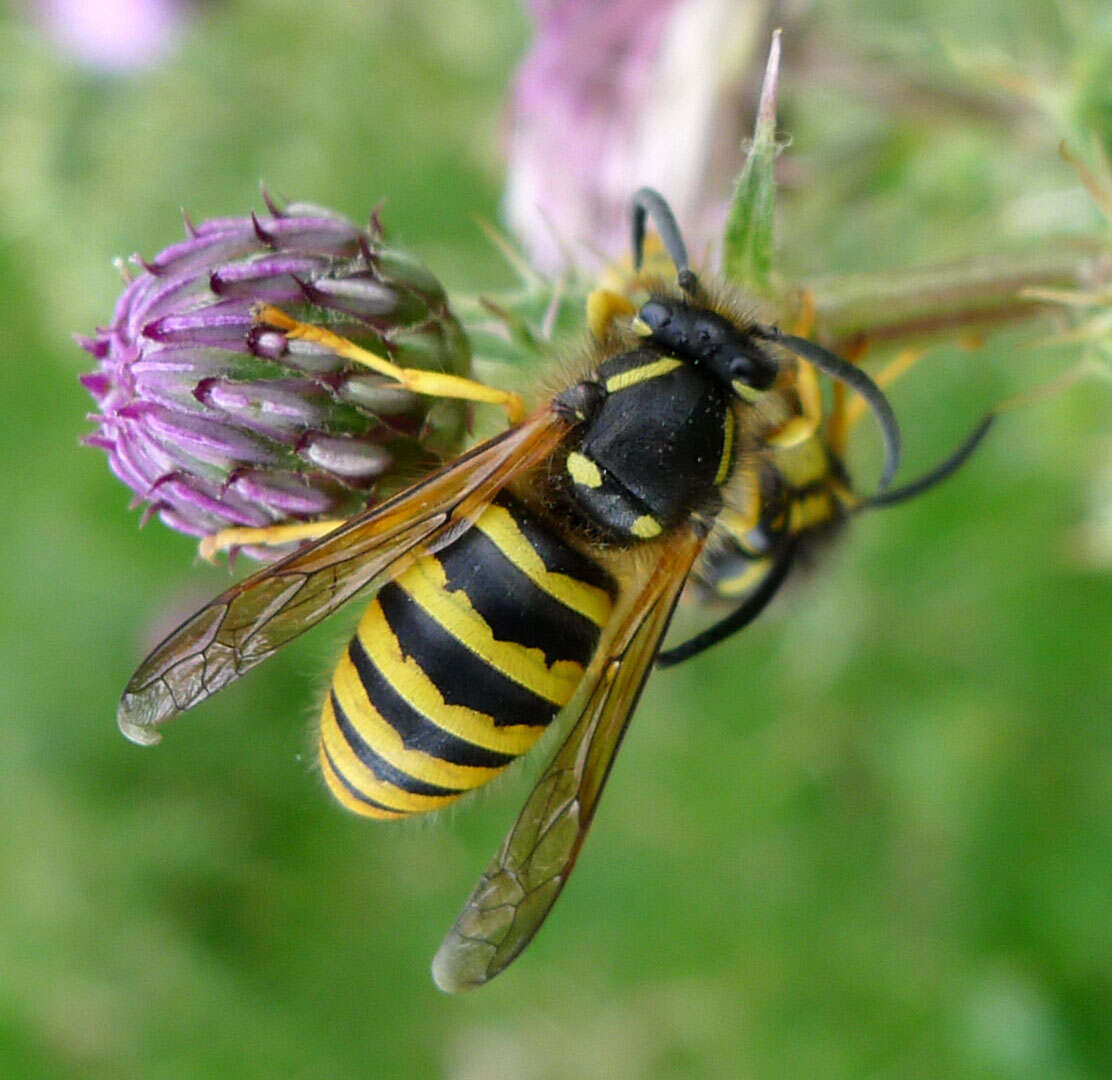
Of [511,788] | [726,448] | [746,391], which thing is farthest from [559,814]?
[511,788]

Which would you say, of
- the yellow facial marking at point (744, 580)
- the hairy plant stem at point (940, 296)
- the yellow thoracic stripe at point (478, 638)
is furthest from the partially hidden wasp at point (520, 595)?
the hairy plant stem at point (940, 296)

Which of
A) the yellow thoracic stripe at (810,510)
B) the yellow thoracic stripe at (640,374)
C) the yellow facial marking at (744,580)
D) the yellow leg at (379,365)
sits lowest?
the yellow facial marking at (744,580)

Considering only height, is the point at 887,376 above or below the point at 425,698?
above

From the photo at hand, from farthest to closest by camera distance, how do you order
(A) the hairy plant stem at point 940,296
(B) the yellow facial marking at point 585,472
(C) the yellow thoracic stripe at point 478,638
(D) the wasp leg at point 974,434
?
(A) the hairy plant stem at point 940,296 → (D) the wasp leg at point 974,434 → (B) the yellow facial marking at point 585,472 → (C) the yellow thoracic stripe at point 478,638

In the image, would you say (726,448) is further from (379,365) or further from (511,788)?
(511,788)

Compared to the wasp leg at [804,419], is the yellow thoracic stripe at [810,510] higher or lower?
lower

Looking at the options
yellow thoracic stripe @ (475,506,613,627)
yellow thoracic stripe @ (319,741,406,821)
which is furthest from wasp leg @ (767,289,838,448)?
yellow thoracic stripe @ (319,741,406,821)

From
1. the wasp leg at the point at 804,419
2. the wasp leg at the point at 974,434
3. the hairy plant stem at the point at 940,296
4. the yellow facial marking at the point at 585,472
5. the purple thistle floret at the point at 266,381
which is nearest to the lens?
the yellow facial marking at the point at 585,472

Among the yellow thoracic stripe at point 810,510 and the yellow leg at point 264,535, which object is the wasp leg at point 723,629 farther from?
the yellow leg at point 264,535
